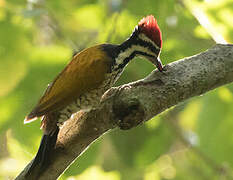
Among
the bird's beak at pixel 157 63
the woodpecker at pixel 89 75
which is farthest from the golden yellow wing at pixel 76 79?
the bird's beak at pixel 157 63

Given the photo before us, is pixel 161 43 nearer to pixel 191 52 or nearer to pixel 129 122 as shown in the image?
pixel 191 52

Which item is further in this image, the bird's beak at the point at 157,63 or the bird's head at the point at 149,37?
the bird's head at the point at 149,37

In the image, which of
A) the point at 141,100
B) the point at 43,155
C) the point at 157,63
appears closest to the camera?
the point at 141,100

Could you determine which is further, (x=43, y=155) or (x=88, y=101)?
(x=88, y=101)

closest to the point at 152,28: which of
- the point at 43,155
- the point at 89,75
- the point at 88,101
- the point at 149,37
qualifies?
the point at 149,37

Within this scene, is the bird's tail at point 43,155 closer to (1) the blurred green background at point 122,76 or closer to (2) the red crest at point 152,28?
(1) the blurred green background at point 122,76

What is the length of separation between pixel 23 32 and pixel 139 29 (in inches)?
28.9

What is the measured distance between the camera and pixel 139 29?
3.16 metres

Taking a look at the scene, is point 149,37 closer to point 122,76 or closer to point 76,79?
point 122,76

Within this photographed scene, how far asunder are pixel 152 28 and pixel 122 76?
1.26 ft

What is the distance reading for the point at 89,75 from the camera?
3127 mm

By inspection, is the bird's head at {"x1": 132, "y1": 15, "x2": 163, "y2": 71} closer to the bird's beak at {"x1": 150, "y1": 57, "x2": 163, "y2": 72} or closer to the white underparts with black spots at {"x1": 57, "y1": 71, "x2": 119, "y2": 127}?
the bird's beak at {"x1": 150, "y1": 57, "x2": 163, "y2": 72}

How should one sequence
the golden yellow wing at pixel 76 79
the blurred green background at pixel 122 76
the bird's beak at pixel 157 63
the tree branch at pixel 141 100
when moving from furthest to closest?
the golden yellow wing at pixel 76 79, the blurred green background at pixel 122 76, the bird's beak at pixel 157 63, the tree branch at pixel 141 100

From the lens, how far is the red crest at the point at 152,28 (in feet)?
9.88
